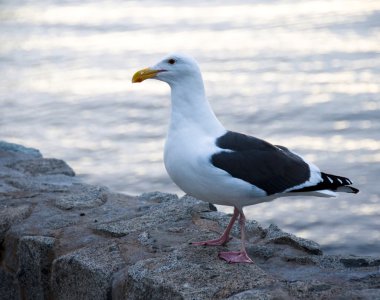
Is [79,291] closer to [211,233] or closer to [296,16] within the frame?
[211,233]

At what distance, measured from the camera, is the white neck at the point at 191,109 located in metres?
3.73

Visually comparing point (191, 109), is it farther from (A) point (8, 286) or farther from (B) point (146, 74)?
(A) point (8, 286)

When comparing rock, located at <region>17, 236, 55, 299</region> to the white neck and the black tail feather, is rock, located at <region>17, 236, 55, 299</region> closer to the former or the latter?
the white neck

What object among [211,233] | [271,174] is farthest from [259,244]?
[271,174]

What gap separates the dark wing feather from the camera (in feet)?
11.8

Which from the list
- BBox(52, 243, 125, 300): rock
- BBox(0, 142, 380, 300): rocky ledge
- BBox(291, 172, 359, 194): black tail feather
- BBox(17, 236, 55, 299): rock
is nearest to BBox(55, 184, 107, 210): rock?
BBox(0, 142, 380, 300): rocky ledge

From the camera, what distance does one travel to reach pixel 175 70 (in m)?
3.78

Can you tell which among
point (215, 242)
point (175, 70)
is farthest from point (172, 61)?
Result: point (215, 242)

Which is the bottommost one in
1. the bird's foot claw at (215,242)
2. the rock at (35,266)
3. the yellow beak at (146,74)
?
the rock at (35,266)

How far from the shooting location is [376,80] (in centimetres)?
819

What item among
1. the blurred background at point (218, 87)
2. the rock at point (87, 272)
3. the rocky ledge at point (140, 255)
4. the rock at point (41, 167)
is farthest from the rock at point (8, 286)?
the blurred background at point (218, 87)

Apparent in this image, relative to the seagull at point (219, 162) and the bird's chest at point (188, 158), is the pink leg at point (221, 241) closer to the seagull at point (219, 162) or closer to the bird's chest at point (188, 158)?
the seagull at point (219, 162)

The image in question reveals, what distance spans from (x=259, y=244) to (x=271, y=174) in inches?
18.3

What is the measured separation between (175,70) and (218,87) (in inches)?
178
